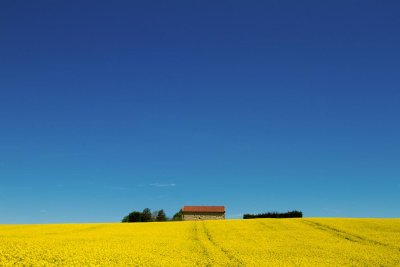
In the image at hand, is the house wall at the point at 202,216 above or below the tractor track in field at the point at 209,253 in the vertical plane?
above

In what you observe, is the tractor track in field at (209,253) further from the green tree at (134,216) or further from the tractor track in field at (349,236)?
the green tree at (134,216)

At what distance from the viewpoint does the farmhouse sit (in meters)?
110

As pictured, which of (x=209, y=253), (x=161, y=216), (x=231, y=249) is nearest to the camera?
(x=209, y=253)

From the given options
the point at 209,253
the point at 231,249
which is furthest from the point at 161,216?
the point at 209,253

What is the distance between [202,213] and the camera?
11106cm

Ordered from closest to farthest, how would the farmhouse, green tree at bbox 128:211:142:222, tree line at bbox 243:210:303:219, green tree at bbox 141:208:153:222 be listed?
tree line at bbox 243:210:303:219 → the farmhouse → green tree at bbox 128:211:142:222 → green tree at bbox 141:208:153:222

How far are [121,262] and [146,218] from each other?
116m

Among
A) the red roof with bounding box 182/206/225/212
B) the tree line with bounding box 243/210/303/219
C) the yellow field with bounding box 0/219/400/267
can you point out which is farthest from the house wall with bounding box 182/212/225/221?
the yellow field with bounding box 0/219/400/267

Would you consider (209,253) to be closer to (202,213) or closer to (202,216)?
(202,216)

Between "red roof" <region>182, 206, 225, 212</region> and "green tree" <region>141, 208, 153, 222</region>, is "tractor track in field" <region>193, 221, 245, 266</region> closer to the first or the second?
"red roof" <region>182, 206, 225, 212</region>

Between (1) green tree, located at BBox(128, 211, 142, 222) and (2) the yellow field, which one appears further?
(1) green tree, located at BBox(128, 211, 142, 222)

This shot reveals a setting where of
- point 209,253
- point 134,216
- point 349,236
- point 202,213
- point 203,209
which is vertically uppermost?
point 134,216

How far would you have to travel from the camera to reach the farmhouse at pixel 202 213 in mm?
110375

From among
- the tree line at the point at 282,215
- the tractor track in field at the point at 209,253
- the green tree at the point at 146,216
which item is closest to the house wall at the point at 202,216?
the tree line at the point at 282,215
